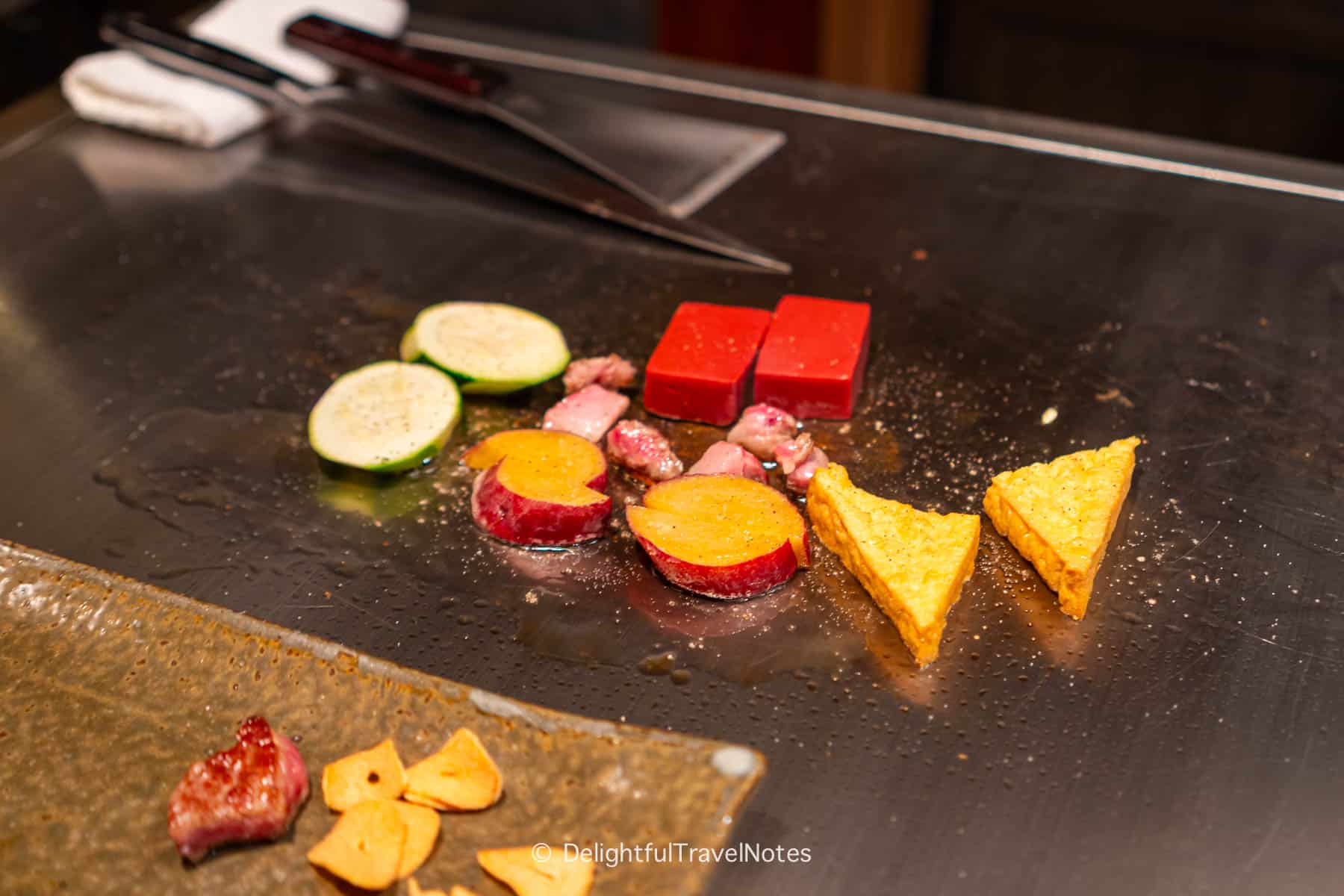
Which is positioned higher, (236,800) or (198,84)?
(198,84)

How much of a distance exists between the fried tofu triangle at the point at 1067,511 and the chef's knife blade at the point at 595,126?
1.13 m

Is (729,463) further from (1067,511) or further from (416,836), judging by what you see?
(416,836)

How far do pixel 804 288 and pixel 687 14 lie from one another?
2743mm

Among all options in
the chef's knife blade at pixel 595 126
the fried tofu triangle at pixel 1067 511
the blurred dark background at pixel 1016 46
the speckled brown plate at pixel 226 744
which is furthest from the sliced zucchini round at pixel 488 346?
the blurred dark background at pixel 1016 46

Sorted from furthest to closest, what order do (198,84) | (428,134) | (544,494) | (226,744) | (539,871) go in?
(198,84) → (428,134) → (544,494) → (226,744) → (539,871)

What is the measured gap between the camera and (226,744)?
161 cm

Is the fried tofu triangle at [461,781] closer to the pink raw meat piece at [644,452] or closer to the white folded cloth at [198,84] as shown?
the pink raw meat piece at [644,452]

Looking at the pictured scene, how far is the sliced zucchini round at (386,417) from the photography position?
2.07 meters

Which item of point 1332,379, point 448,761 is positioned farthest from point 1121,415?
point 448,761

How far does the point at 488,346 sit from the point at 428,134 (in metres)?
0.83

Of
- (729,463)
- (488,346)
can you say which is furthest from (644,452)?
(488,346)

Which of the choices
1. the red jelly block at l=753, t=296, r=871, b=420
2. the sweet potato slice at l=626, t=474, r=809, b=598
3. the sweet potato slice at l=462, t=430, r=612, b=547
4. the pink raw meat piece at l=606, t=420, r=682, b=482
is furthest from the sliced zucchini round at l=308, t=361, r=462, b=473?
the red jelly block at l=753, t=296, r=871, b=420

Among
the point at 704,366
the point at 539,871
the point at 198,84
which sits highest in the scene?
the point at 198,84

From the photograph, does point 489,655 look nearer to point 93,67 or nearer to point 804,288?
point 804,288
